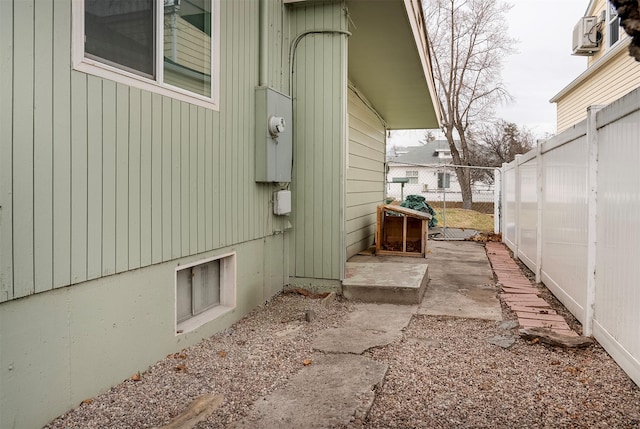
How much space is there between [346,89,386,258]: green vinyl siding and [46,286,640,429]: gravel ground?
376cm

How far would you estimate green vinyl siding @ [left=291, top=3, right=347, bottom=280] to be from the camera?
16.3 feet

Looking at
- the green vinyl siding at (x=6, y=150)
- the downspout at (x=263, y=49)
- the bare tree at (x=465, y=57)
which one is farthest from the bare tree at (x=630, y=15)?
the bare tree at (x=465, y=57)

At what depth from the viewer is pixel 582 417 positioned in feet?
7.80

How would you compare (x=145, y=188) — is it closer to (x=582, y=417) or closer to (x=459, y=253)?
(x=582, y=417)

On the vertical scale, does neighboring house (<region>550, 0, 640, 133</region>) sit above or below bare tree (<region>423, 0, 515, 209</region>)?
below

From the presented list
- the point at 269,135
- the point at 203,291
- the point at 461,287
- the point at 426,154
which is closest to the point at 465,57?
the point at 426,154

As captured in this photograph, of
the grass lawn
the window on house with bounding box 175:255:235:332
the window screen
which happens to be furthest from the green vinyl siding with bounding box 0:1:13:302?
the grass lawn

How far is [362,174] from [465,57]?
15809 millimetres

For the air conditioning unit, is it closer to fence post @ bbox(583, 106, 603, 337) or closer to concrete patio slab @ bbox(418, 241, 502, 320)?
concrete patio slab @ bbox(418, 241, 502, 320)

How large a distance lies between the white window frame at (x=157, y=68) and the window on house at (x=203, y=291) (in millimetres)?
1249

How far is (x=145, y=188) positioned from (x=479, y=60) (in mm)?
21851

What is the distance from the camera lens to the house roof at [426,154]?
35125 millimetres

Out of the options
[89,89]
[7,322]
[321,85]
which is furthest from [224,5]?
[7,322]

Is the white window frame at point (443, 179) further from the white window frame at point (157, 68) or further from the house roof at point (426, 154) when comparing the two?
the house roof at point (426, 154)
